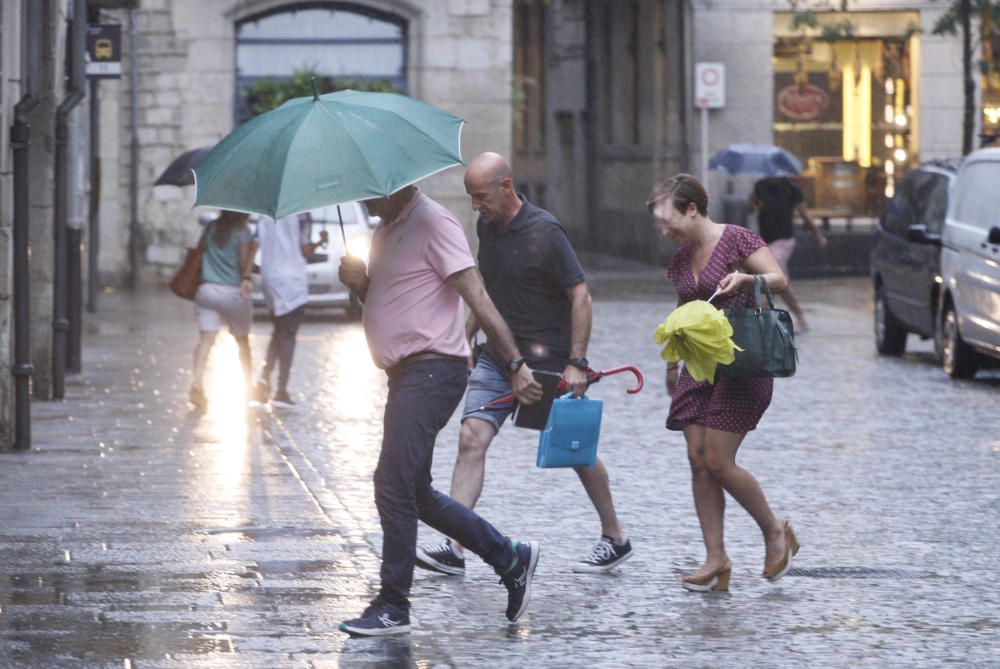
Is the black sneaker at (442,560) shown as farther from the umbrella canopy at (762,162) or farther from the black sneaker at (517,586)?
the umbrella canopy at (762,162)

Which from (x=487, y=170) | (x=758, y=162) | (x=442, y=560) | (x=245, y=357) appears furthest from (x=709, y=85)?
(x=487, y=170)

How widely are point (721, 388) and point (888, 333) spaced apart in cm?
1109

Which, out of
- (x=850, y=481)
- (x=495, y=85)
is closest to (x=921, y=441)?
(x=850, y=481)

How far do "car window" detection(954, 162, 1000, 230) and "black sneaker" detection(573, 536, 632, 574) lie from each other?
8.34m

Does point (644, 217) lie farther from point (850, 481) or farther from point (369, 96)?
point (369, 96)

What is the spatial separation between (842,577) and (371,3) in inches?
880

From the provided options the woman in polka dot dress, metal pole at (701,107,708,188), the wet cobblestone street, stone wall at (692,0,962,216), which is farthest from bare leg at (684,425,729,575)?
stone wall at (692,0,962,216)

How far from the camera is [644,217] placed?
110 ft

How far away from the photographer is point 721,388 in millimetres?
7836

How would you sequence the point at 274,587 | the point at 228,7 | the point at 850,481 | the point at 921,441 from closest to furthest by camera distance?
the point at 274,587, the point at 850,481, the point at 921,441, the point at 228,7

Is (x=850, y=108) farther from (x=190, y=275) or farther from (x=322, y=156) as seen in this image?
(x=322, y=156)

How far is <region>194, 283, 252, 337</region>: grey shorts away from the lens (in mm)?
14102

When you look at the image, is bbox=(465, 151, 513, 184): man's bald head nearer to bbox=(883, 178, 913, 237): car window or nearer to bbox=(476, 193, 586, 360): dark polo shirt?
bbox=(476, 193, 586, 360): dark polo shirt

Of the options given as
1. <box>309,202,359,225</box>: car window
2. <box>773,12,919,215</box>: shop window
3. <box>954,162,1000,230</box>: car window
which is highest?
<box>773,12,919,215</box>: shop window
